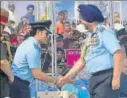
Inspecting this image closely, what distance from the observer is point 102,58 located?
13.6 ft

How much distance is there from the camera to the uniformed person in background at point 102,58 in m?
4.02

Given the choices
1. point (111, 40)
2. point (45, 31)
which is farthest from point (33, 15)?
point (111, 40)

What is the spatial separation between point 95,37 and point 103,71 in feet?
1.20

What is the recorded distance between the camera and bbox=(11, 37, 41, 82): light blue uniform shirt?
4469 millimetres

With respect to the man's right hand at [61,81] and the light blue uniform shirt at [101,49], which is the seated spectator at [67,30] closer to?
the man's right hand at [61,81]

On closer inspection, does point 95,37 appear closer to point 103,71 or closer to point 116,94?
point 103,71

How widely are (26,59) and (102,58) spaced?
90 cm

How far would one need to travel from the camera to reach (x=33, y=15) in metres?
6.18

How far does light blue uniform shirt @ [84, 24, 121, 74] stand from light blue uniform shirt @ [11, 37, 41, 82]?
0.63 meters

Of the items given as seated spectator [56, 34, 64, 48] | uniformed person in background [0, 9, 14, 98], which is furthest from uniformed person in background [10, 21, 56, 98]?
seated spectator [56, 34, 64, 48]

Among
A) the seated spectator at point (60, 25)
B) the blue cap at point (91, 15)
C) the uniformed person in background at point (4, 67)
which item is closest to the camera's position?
the uniformed person in background at point (4, 67)

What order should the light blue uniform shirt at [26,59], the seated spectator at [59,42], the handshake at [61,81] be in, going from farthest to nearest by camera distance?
the seated spectator at [59,42]
the handshake at [61,81]
the light blue uniform shirt at [26,59]

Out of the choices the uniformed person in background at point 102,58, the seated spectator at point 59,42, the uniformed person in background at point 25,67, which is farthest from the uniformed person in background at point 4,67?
the seated spectator at point 59,42

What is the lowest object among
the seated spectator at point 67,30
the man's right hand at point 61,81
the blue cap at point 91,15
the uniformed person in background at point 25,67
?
the man's right hand at point 61,81
